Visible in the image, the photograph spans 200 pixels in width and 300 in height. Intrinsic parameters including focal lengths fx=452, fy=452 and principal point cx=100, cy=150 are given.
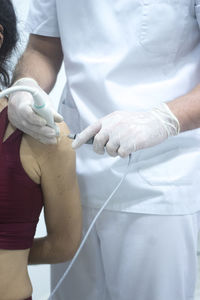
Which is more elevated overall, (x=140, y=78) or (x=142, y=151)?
(x=140, y=78)

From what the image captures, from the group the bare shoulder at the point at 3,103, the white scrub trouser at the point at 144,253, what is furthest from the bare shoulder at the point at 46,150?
the white scrub trouser at the point at 144,253

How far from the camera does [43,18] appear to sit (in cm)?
147

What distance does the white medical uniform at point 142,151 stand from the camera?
1.24 meters

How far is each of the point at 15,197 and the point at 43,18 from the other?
619 mm

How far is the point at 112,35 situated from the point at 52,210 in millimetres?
517

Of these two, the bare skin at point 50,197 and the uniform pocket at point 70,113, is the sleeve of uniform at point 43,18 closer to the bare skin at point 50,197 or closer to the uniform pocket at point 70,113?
the uniform pocket at point 70,113

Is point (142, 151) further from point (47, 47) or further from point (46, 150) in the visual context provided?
point (47, 47)

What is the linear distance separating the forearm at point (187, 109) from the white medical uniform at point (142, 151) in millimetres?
104

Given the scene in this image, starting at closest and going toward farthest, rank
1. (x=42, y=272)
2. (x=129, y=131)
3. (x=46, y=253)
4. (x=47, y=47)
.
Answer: (x=129, y=131), (x=46, y=253), (x=47, y=47), (x=42, y=272)

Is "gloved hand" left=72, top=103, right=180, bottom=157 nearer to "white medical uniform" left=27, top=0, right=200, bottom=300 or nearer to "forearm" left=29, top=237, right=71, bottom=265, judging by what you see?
"white medical uniform" left=27, top=0, right=200, bottom=300

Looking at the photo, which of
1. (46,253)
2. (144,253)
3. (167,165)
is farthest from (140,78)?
(46,253)

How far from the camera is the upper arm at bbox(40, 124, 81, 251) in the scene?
3.90 feet

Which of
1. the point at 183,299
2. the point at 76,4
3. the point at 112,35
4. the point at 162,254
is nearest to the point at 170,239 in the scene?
the point at 162,254

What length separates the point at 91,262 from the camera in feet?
4.58
